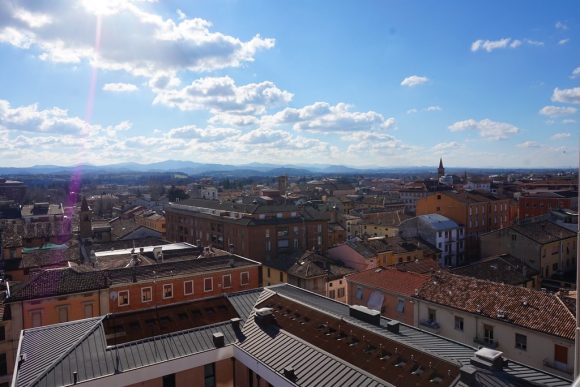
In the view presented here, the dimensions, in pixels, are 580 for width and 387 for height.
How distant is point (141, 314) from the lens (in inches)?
863

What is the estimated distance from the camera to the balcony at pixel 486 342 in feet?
86.2

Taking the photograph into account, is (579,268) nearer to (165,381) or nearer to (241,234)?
(165,381)

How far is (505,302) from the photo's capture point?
2723 cm

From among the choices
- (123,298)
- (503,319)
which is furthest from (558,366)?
(123,298)

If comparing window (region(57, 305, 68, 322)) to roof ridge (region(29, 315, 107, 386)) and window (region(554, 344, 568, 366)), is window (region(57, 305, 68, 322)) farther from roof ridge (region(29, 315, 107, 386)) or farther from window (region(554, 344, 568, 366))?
window (region(554, 344, 568, 366))

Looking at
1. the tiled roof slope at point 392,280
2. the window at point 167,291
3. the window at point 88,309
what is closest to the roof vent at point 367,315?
the tiled roof slope at point 392,280

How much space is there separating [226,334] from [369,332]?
22.4 feet

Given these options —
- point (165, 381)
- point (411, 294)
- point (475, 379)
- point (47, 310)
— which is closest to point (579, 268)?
point (475, 379)

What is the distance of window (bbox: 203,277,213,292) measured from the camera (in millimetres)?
37344

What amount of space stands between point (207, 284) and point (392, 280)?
15.5 metres

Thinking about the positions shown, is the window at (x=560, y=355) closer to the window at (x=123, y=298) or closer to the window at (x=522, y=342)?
the window at (x=522, y=342)

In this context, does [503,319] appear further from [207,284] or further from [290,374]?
[207,284]

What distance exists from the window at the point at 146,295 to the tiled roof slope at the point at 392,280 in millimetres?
16514

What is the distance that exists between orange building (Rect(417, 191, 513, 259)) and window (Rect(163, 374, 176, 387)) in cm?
5738
